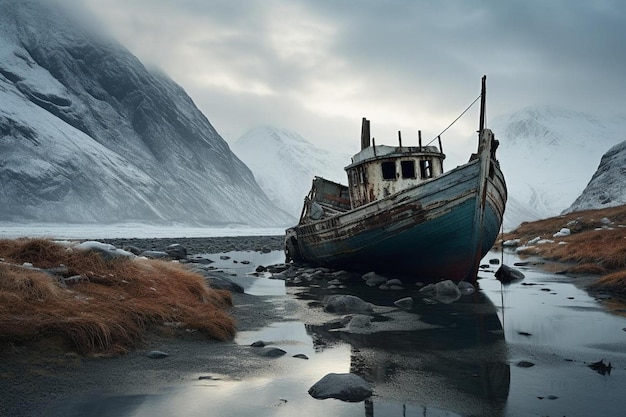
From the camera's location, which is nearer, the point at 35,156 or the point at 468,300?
the point at 468,300

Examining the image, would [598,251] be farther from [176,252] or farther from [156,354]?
[176,252]

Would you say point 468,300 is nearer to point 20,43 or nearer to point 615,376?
point 615,376

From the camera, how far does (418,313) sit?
11.8m

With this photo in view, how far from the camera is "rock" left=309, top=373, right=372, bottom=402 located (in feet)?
19.6

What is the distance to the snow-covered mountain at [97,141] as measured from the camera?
352ft

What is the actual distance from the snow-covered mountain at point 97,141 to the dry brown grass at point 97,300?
104m

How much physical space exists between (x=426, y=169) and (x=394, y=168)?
4.60 feet

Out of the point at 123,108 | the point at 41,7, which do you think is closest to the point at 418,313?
the point at 123,108

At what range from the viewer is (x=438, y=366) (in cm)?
734

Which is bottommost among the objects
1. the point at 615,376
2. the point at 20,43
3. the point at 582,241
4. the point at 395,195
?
the point at 615,376

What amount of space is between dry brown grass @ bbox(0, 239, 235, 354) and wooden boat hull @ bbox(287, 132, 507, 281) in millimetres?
7332

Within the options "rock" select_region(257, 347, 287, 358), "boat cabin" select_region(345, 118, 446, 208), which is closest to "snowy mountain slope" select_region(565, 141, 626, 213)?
"boat cabin" select_region(345, 118, 446, 208)

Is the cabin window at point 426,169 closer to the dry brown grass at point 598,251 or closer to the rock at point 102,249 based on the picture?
the dry brown grass at point 598,251

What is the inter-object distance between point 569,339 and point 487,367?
289 cm
